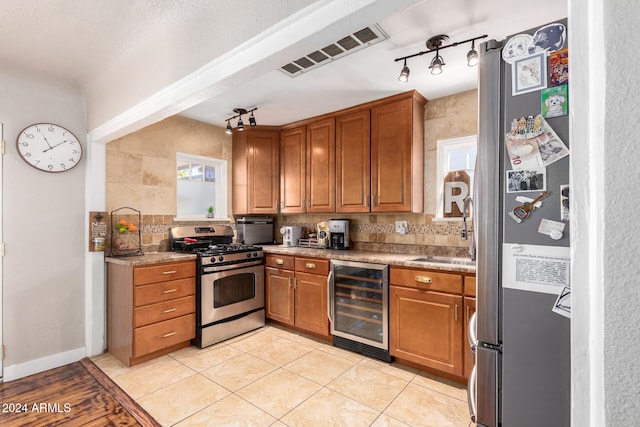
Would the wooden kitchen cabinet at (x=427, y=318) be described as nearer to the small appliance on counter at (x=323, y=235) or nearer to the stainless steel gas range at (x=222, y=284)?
the small appliance on counter at (x=323, y=235)

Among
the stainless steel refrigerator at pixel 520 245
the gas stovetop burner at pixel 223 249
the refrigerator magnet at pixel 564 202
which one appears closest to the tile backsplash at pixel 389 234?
the gas stovetop burner at pixel 223 249

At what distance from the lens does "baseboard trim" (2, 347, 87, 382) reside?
2494 millimetres

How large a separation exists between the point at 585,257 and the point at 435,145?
268cm

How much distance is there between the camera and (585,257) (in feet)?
1.95

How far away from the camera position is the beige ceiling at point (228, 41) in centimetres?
135

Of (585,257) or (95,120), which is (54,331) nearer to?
(95,120)

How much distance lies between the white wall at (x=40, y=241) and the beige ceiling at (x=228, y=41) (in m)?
0.22

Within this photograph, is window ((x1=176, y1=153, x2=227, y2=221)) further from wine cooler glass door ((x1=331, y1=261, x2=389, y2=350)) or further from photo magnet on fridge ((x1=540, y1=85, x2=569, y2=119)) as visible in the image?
photo magnet on fridge ((x1=540, y1=85, x2=569, y2=119))

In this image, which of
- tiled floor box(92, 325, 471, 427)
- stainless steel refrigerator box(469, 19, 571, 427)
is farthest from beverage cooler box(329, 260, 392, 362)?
stainless steel refrigerator box(469, 19, 571, 427)

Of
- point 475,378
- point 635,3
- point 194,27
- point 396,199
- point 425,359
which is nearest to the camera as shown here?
point 635,3

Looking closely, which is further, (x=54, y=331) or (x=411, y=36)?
(x=54, y=331)

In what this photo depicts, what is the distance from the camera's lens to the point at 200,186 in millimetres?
3934

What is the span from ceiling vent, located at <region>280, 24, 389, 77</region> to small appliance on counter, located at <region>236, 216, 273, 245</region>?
2.10m

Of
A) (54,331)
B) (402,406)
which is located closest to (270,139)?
(54,331)
